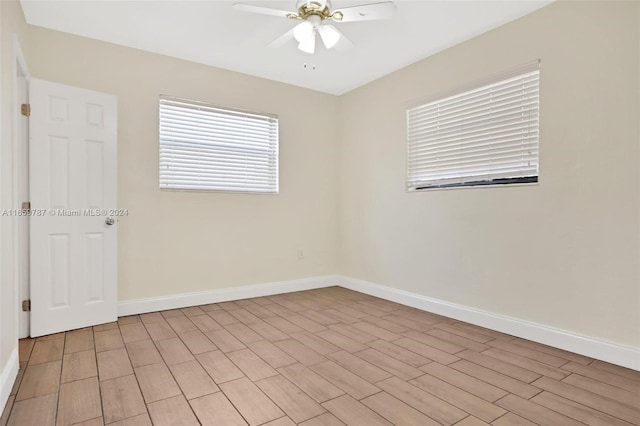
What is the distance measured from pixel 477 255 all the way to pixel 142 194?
3.26 meters

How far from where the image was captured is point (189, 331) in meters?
2.94

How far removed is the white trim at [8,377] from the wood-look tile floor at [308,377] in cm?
5

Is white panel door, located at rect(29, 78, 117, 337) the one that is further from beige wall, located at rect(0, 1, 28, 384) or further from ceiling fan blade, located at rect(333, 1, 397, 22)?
ceiling fan blade, located at rect(333, 1, 397, 22)

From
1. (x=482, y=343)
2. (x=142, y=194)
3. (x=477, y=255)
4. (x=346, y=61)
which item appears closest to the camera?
(x=482, y=343)

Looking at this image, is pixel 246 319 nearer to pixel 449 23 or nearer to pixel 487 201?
pixel 487 201

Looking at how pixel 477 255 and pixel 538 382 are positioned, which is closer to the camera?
pixel 538 382

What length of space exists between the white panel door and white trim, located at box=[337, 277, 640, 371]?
2.93 metres

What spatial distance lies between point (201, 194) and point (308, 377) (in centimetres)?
239

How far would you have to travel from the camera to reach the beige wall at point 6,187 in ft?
6.22

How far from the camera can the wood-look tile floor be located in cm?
173

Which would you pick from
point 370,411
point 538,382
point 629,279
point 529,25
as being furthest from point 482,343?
point 529,25

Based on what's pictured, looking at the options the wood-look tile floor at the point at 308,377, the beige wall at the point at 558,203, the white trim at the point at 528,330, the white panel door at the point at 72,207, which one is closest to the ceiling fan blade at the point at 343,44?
the beige wall at the point at 558,203

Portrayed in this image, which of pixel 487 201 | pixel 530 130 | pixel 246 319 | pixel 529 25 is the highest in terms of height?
pixel 529 25

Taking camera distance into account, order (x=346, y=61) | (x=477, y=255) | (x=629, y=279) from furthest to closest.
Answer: (x=346, y=61)
(x=477, y=255)
(x=629, y=279)
